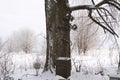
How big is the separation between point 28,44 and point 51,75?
2958cm

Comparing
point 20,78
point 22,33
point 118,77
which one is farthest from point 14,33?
point 118,77

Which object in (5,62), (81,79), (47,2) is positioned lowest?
(81,79)

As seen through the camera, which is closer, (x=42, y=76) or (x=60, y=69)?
(x=60, y=69)

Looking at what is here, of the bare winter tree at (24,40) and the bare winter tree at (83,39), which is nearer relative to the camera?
the bare winter tree at (83,39)

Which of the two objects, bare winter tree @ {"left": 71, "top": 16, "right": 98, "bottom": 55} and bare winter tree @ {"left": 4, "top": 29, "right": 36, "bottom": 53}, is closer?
bare winter tree @ {"left": 71, "top": 16, "right": 98, "bottom": 55}

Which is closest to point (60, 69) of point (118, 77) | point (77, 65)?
point (118, 77)

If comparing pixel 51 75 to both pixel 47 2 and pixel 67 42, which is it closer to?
pixel 47 2

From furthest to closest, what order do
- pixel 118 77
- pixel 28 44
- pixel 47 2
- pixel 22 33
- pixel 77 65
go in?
1. pixel 22 33
2. pixel 28 44
3. pixel 77 65
4. pixel 47 2
5. pixel 118 77

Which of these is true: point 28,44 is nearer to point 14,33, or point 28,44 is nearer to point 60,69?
point 14,33

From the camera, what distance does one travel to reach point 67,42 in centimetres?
632

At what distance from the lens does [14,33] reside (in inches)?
1982

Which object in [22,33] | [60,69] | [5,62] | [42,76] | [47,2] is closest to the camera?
[60,69]

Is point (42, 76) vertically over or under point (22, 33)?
under

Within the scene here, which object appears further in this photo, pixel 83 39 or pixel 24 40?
pixel 24 40
